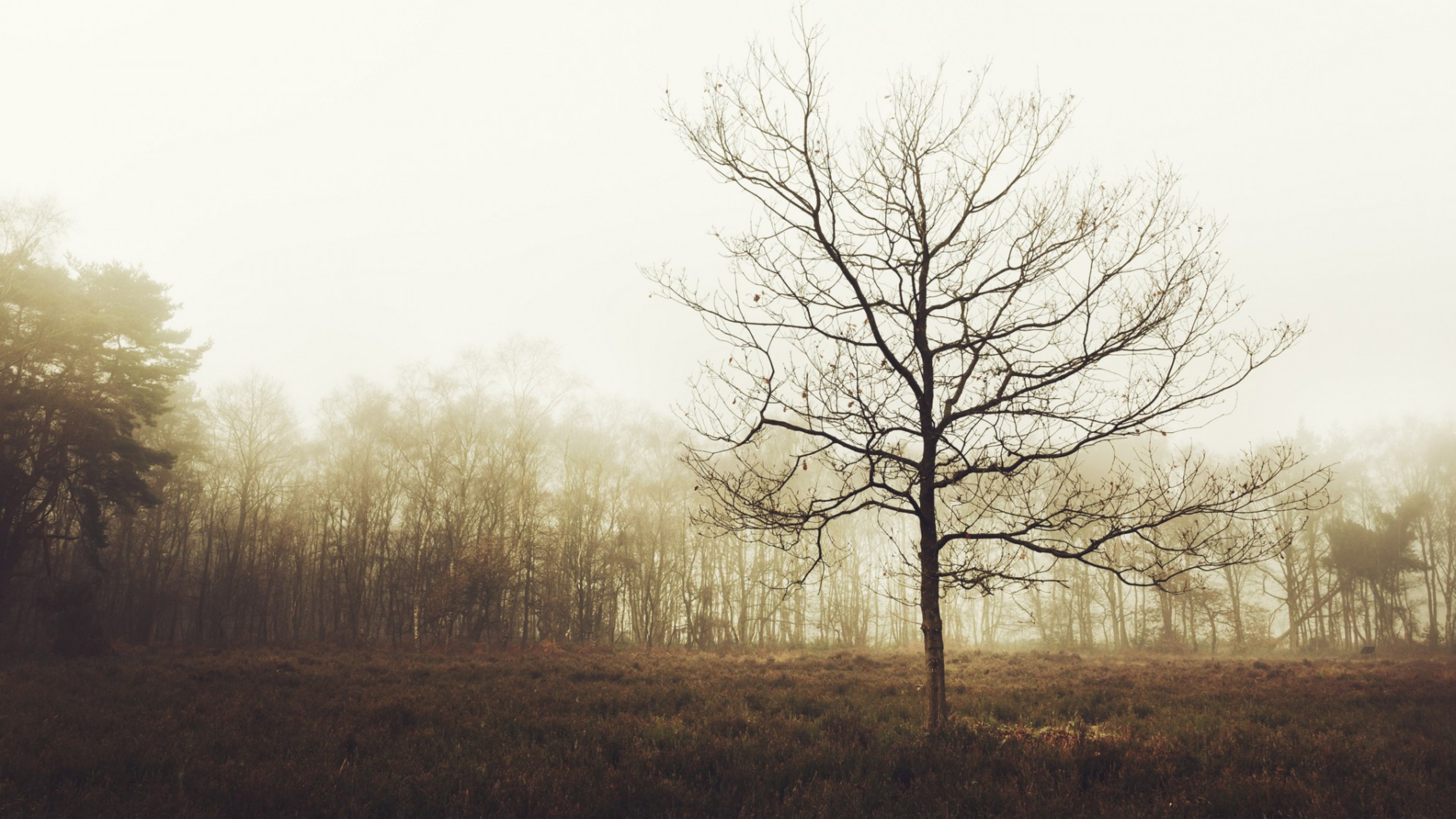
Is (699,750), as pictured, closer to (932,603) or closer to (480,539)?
(932,603)

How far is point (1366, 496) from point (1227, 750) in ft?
152

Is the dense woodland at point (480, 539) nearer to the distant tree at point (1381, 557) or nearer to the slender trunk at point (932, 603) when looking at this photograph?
the distant tree at point (1381, 557)

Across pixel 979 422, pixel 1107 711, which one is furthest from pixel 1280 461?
pixel 1107 711

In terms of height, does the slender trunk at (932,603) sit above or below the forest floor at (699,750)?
above

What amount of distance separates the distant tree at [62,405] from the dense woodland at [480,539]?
15 centimetres

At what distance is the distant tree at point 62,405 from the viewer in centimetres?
1912

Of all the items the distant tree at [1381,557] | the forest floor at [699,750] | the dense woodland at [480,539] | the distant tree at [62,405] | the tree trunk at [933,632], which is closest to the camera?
the forest floor at [699,750]

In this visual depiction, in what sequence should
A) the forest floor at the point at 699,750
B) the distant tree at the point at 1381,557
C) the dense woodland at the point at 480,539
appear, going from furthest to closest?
the distant tree at the point at 1381,557
the dense woodland at the point at 480,539
the forest floor at the point at 699,750

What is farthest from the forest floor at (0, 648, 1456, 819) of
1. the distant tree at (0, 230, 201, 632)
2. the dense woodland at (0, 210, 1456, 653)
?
the dense woodland at (0, 210, 1456, 653)

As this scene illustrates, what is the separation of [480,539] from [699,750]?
81.6 ft

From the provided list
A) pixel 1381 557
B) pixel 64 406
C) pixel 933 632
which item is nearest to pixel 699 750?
pixel 933 632

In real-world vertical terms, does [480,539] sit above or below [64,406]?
below

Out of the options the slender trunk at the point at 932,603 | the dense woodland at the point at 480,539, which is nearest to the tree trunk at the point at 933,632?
the slender trunk at the point at 932,603

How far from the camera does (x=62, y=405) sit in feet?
64.9
